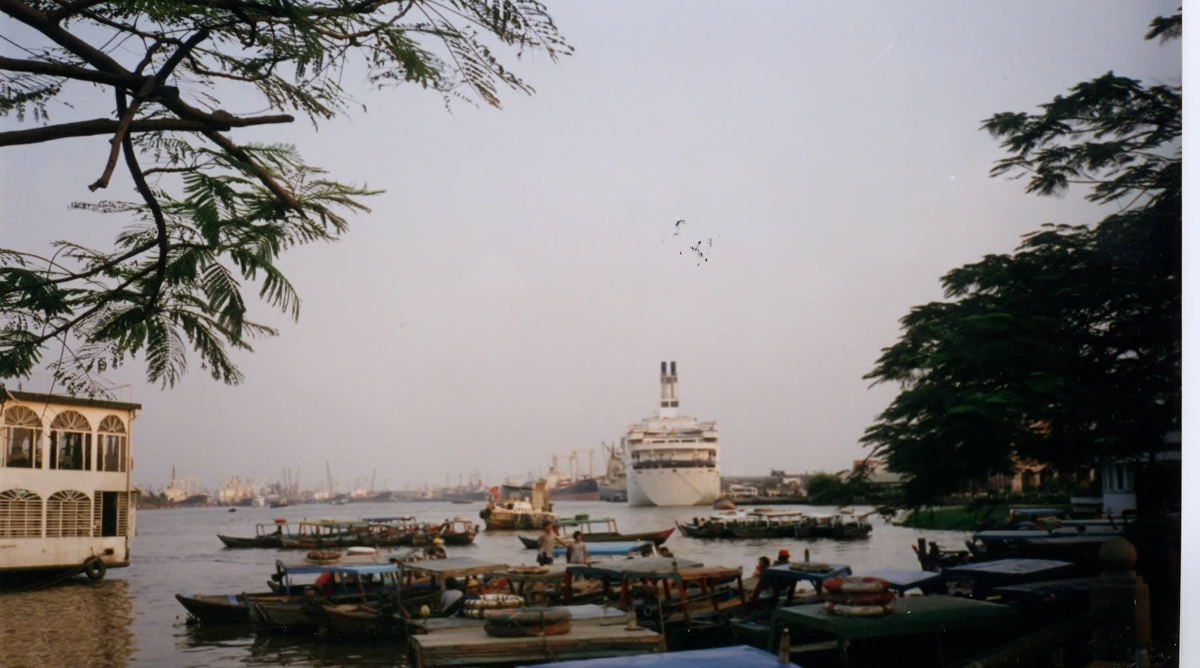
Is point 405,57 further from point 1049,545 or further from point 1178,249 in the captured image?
point 1049,545

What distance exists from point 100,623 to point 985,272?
36.0ft

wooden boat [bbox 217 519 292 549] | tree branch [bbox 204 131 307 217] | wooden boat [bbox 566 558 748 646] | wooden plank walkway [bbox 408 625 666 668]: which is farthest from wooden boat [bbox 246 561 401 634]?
wooden boat [bbox 217 519 292 549]

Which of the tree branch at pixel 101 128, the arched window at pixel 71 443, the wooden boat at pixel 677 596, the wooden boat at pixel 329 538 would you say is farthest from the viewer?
the wooden boat at pixel 329 538

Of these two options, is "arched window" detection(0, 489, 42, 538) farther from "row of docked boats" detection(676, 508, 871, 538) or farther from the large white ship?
"row of docked boats" detection(676, 508, 871, 538)

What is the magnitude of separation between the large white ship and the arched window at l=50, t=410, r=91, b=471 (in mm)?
6866

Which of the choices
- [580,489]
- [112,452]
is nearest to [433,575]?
[112,452]

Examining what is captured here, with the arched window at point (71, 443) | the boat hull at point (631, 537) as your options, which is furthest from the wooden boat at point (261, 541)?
the arched window at point (71, 443)

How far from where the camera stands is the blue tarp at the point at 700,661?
10.3 feet

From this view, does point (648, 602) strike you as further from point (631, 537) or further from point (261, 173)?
point (631, 537)

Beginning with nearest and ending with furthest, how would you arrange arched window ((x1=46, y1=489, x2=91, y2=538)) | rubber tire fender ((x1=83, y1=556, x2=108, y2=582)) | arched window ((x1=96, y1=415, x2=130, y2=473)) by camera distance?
arched window ((x1=46, y1=489, x2=91, y2=538)) → arched window ((x1=96, y1=415, x2=130, y2=473)) → rubber tire fender ((x1=83, y1=556, x2=108, y2=582))

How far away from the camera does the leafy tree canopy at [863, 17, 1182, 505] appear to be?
5.83 meters

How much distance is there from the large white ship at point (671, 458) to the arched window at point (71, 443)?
687 cm

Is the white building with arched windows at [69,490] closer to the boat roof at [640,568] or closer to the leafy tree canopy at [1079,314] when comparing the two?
the boat roof at [640,568]

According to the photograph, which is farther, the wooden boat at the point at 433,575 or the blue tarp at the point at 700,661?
the wooden boat at the point at 433,575
